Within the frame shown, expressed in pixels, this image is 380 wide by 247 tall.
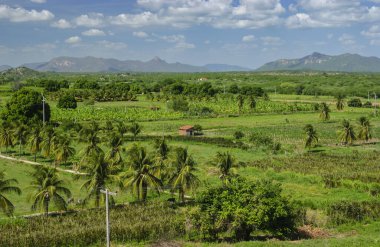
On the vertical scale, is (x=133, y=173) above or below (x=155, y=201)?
above

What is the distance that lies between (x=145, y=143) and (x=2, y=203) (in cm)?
4611

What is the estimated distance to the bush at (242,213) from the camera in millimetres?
35969

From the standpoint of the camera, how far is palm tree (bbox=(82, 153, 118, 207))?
145 ft

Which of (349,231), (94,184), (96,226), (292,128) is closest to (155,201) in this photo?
(94,184)

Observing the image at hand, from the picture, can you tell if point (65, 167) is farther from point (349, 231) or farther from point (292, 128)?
point (292, 128)

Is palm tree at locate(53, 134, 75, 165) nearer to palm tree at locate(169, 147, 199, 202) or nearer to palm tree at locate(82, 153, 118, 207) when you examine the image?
palm tree at locate(82, 153, 118, 207)

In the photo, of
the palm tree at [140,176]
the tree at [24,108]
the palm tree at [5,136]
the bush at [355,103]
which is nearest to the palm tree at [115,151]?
the palm tree at [140,176]

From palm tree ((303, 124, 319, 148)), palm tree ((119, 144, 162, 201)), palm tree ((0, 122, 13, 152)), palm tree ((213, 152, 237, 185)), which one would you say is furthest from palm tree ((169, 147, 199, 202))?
palm tree ((0, 122, 13, 152))

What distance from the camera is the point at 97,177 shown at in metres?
44.5

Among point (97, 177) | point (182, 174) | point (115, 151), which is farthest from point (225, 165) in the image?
point (115, 151)

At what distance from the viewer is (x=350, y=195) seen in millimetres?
50438

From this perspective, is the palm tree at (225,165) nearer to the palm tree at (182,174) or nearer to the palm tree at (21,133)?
the palm tree at (182,174)

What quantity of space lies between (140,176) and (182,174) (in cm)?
410

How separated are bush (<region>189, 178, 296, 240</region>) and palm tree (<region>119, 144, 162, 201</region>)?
9325 millimetres
